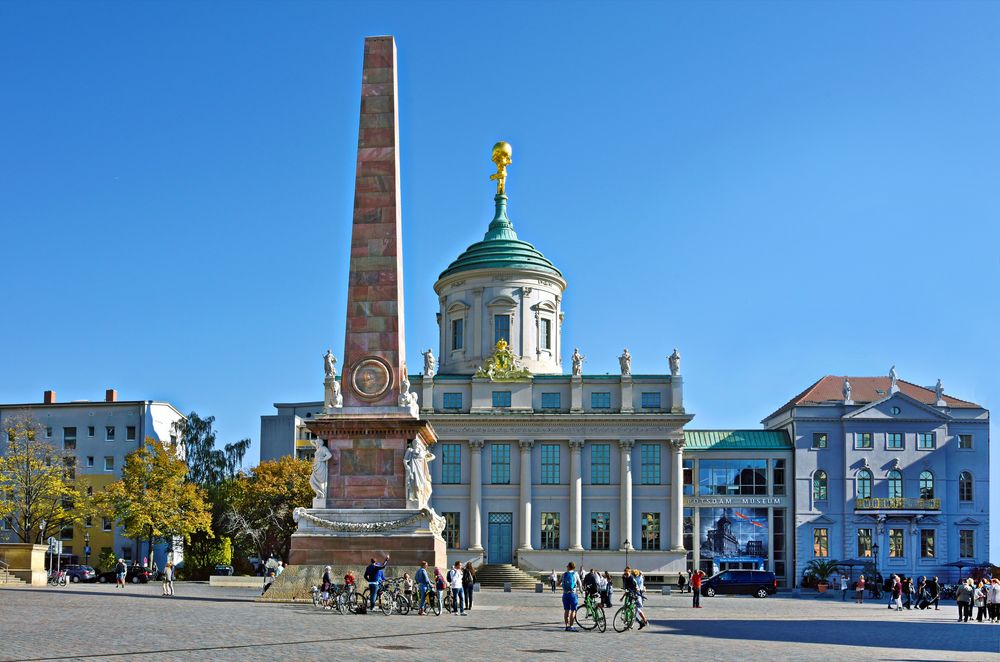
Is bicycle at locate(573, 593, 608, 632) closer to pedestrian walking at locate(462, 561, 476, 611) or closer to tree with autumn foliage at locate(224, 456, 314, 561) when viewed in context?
pedestrian walking at locate(462, 561, 476, 611)

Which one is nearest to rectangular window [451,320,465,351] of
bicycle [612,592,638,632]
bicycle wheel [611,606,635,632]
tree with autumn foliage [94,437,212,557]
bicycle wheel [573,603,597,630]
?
tree with autumn foliage [94,437,212,557]

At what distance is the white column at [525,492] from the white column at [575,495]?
8.51 ft

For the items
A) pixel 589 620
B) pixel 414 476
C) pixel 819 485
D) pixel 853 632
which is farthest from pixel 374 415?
pixel 819 485

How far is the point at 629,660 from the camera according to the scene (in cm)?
2131

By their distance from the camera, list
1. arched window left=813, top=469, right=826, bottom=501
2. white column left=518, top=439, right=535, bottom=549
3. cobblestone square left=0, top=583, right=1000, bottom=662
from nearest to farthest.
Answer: cobblestone square left=0, top=583, right=1000, bottom=662, white column left=518, top=439, right=535, bottom=549, arched window left=813, top=469, right=826, bottom=501

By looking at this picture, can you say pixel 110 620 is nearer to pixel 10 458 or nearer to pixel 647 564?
pixel 10 458

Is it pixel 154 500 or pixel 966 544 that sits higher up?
pixel 154 500

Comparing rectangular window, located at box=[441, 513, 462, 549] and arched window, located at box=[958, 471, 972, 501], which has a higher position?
arched window, located at box=[958, 471, 972, 501]

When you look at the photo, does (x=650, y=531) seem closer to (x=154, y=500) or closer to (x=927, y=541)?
(x=927, y=541)

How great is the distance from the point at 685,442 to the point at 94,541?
4418cm

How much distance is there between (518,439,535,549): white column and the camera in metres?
79.2

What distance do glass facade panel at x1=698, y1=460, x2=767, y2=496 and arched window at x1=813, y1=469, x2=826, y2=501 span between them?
3.24m

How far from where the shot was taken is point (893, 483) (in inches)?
3268

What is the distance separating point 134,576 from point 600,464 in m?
29.3
